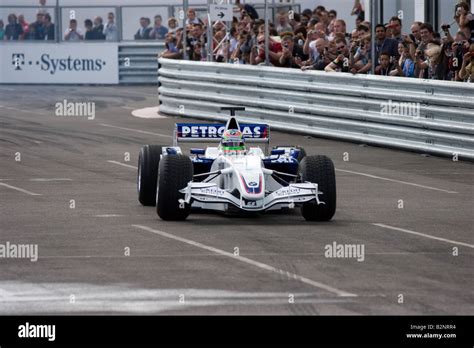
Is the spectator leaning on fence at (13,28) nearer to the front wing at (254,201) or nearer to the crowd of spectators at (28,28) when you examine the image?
the crowd of spectators at (28,28)

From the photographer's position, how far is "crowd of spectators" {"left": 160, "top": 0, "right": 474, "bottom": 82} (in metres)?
22.4

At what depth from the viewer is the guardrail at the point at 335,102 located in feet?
71.9

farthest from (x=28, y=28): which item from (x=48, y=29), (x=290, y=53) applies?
(x=290, y=53)

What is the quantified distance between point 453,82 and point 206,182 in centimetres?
752

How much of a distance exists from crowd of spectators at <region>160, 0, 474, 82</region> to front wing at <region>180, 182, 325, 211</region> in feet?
23.6

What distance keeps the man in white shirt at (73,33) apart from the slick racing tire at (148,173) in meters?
26.1

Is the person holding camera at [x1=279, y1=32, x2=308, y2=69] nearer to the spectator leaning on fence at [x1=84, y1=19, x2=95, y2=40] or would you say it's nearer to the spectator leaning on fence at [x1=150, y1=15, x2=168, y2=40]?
the spectator leaning on fence at [x1=84, y1=19, x2=95, y2=40]

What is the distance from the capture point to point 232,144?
51.0 ft

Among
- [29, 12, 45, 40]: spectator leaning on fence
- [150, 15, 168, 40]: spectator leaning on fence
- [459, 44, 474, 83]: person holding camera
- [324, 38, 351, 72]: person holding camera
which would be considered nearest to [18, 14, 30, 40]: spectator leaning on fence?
[29, 12, 45, 40]: spectator leaning on fence

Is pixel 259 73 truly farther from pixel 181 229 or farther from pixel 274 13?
pixel 181 229

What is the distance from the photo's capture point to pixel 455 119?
21734mm

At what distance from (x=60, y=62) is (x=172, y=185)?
28.1m

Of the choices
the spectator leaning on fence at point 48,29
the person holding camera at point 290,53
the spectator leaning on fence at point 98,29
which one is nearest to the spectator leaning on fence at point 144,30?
the spectator leaning on fence at point 98,29

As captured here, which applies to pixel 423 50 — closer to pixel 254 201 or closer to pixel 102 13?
pixel 254 201
